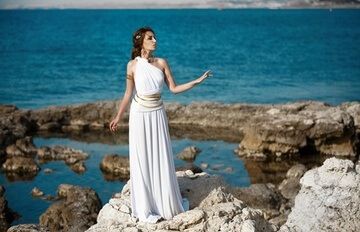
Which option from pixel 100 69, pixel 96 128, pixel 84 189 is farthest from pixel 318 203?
pixel 100 69

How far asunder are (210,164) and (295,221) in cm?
1506

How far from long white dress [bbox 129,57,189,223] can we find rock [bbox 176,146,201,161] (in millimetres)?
15910

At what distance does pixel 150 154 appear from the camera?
8.41 meters

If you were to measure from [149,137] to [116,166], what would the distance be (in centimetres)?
1432

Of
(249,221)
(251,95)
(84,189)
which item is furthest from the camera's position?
(251,95)

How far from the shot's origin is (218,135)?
2877cm

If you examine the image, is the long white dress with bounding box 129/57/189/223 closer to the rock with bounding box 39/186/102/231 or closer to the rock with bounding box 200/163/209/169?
the rock with bounding box 39/186/102/231

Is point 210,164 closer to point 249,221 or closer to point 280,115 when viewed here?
point 280,115

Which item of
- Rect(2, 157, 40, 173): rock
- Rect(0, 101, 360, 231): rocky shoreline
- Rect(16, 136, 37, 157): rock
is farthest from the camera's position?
Rect(16, 136, 37, 157): rock

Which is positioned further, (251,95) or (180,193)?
(251,95)

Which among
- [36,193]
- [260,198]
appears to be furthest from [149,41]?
[36,193]

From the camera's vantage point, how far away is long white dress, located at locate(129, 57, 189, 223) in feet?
27.2

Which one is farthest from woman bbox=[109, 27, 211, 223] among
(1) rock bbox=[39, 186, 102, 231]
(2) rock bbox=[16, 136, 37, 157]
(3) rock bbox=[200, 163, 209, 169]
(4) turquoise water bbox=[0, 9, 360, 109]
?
(4) turquoise water bbox=[0, 9, 360, 109]

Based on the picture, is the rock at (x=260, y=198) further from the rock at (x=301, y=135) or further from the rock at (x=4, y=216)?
the rock at (x=301, y=135)
